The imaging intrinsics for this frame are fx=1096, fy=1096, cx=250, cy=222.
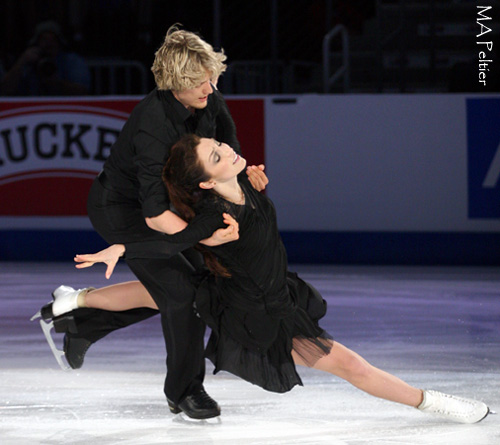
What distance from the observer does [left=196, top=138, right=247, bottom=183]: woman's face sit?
328cm

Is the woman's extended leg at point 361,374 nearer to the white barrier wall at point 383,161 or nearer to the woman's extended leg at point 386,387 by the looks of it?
the woman's extended leg at point 386,387

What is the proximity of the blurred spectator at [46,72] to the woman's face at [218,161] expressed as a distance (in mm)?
5771

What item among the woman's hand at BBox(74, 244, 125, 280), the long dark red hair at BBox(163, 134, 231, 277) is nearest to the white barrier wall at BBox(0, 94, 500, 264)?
the woman's hand at BBox(74, 244, 125, 280)

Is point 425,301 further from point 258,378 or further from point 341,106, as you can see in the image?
point 258,378

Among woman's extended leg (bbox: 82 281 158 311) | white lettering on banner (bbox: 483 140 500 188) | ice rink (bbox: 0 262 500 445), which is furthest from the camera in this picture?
white lettering on banner (bbox: 483 140 500 188)

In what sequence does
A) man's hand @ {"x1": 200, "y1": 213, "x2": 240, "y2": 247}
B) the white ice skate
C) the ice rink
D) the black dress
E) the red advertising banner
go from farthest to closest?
1. the red advertising banner
2. the white ice skate
3. the ice rink
4. the black dress
5. man's hand @ {"x1": 200, "y1": 213, "x2": 240, "y2": 247}

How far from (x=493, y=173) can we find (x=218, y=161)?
182 inches

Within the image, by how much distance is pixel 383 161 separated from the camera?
7.71 metres

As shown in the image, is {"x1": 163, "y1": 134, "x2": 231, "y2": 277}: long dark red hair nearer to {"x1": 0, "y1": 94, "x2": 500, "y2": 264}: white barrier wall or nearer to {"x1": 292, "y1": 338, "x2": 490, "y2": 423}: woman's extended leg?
{"x1": 292, "y1": 338, "x2": 490, "y2": 423}: woman's extended leg

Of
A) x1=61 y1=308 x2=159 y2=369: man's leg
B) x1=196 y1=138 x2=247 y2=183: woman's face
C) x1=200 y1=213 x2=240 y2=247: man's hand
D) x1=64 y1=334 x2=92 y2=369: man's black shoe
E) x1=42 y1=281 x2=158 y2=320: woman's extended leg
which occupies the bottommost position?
x1=64 y1=334 x2=92 y2=369: man's black shoe

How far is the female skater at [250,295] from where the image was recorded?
331 centimetres

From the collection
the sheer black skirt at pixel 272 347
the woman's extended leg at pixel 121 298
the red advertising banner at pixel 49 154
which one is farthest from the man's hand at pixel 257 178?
the red advertising banner at pixel 49 154

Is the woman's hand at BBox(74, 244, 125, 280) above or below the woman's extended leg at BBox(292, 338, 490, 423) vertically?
above

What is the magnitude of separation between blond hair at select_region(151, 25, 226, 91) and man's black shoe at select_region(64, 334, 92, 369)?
1.15m
